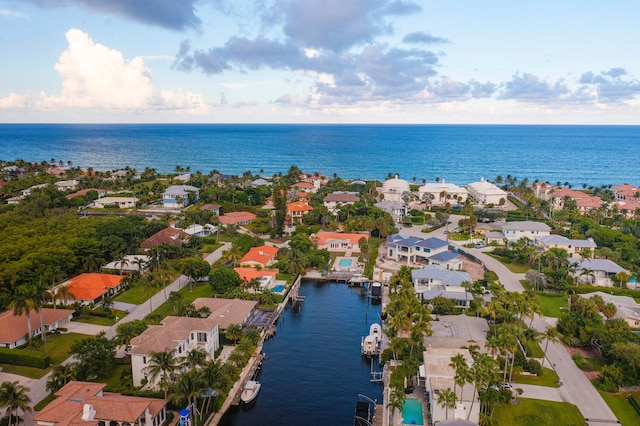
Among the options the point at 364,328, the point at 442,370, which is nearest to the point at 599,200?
the point at 364,328

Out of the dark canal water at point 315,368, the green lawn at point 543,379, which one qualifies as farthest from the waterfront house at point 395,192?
the green lawn at point 543,379

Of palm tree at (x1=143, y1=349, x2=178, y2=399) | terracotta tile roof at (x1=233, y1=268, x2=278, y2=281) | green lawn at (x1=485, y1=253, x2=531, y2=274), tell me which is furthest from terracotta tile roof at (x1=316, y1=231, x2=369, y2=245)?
palm tree at (x1=143, y1=349, x2=178, y2=399)

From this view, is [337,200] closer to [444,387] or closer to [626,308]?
[626,308]

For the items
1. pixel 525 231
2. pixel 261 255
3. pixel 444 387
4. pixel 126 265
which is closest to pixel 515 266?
pixel 525 231

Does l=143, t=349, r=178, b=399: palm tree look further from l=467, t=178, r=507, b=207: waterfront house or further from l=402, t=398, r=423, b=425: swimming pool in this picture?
l=467, t=178, r=507, b=207: waterfront house

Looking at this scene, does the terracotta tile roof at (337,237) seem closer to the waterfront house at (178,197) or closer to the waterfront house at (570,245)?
the waterfront house at (570,245)
